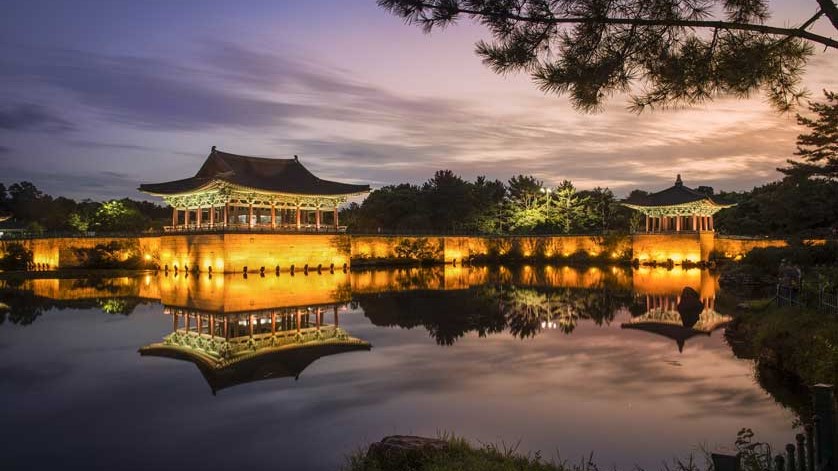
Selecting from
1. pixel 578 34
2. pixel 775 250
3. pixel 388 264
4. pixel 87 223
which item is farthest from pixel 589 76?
pixel 87 223

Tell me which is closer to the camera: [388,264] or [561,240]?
[388,264]

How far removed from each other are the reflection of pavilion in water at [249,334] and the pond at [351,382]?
6cm

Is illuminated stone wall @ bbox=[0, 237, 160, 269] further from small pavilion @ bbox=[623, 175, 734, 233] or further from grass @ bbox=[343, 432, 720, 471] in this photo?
small pavilion @ bbox=[623, 175, 734, 233]

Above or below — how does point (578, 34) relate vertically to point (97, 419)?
above

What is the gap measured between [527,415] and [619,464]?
1678mm

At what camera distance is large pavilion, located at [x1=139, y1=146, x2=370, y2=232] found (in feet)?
106

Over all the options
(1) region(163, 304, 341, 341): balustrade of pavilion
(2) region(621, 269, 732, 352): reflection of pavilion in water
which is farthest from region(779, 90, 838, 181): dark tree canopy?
(1) region(163, 304, 341, 341): balustrade of pavilion

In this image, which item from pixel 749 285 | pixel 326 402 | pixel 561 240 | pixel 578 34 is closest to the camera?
pixel 578 34

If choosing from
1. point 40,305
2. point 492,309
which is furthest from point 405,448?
point 40,305

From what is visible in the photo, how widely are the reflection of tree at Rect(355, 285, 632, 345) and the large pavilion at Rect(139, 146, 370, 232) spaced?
533 inches

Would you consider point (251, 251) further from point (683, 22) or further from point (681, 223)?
point (681, 223)

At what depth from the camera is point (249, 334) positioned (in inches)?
521

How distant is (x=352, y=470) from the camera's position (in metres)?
5.18

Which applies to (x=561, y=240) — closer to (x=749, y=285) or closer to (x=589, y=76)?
(x=749, y=285)
